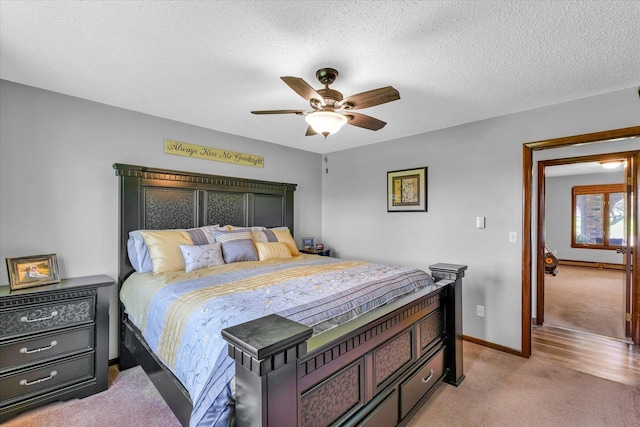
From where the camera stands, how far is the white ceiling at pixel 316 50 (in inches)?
61.2

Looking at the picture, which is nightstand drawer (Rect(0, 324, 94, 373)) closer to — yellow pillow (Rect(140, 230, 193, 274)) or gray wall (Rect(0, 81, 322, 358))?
gray wall (Rect(0, 81, 322, 358))

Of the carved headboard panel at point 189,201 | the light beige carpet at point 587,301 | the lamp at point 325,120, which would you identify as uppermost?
the lamp at point 325,120

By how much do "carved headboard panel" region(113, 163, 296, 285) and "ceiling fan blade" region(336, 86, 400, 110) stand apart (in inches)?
78.9

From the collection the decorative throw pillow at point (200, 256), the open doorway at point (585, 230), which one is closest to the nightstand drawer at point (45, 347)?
the decorative throw pillow at point (200, 256)

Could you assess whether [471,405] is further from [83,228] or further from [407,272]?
[83,228]

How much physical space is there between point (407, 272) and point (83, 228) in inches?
113

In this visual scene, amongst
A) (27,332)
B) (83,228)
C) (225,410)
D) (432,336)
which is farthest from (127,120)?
(432,336)

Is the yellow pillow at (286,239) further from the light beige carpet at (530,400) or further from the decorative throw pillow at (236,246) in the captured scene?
the light beige carpet at (530,400)

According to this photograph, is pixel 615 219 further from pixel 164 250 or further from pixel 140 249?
pixel 140 249

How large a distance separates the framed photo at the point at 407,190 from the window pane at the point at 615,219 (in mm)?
6882

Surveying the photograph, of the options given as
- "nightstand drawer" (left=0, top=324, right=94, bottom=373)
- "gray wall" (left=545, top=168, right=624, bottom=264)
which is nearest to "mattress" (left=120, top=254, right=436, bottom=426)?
"nightstand drawer" (left=0, top=324, right=94, bottom=373)

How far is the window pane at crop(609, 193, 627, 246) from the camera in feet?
24.1

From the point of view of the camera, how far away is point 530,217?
2982 millimetres

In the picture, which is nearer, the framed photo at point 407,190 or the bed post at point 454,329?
the bed post at point 454,329
